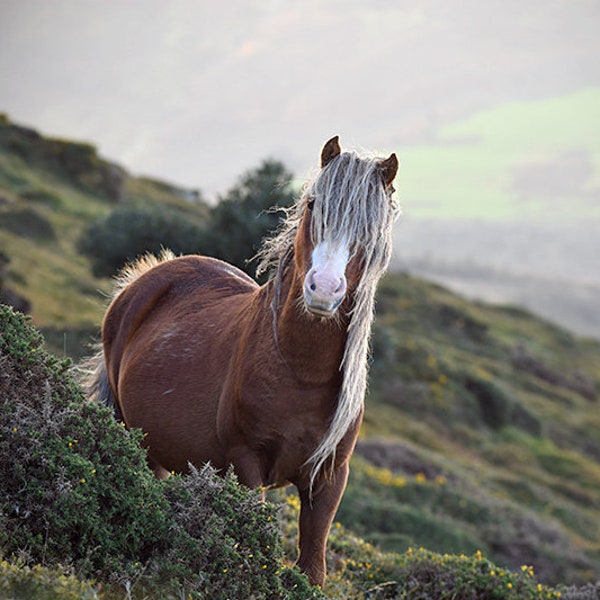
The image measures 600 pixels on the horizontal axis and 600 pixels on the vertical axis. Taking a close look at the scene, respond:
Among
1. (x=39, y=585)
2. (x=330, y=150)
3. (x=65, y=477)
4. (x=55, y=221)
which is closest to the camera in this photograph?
(x=39, y=585)

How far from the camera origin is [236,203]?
24859 millimetres

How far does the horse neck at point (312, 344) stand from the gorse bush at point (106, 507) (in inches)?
32.3

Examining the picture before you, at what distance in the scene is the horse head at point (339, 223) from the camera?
444 centimetres

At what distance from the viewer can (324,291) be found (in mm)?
4375

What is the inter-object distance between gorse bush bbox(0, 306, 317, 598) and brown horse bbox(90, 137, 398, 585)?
0.53 metres

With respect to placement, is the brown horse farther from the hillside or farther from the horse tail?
the hillside

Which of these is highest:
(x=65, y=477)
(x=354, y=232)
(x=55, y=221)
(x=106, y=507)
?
(x=55, y=221)

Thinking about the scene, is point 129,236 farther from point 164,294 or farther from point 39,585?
point 39,585

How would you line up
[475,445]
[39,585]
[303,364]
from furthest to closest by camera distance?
[475,445] → [303,364] → [39,585]

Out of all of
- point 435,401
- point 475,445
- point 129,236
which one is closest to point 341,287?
point 129,236

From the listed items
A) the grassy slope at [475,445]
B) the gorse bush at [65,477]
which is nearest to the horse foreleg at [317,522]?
the gorse bush at [65,477]

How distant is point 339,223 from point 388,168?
1.98 ft

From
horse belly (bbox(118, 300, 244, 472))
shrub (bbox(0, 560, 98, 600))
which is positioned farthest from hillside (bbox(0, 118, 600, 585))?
shrub (bbox(0, 560, 98, 600))

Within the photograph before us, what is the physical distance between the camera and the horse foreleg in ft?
17.0
